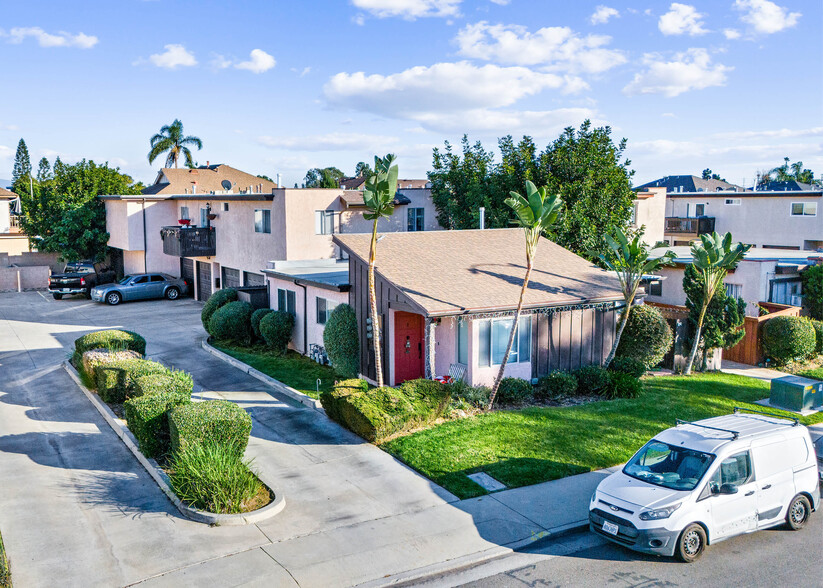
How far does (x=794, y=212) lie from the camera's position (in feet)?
131

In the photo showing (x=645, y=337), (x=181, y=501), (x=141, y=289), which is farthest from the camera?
(x=141, y=289)

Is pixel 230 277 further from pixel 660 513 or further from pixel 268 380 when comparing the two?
pixel 660 513

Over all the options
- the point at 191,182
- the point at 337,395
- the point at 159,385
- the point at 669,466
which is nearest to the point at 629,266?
the point at 337,395

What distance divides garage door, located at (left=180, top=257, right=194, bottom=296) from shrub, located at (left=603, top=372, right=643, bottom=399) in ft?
83.2

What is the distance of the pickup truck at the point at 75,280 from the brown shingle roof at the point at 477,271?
23188mm

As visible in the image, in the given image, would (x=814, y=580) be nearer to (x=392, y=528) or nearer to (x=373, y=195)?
(x=392, y=528)

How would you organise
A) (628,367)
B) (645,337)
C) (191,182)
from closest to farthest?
(628,367), (645,337), (191,182)

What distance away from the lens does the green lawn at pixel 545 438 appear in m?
13.4

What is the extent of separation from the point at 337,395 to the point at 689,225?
3402cm

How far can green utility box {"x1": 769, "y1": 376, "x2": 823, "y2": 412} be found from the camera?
59.8 ft

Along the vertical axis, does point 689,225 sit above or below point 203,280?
above

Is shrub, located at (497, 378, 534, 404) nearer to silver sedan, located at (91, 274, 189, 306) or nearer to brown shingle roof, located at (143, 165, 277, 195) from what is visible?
silver sedan, located at (91, 274, 189, 306)

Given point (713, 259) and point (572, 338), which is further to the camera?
point (713, 259)

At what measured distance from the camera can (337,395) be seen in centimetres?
1573
